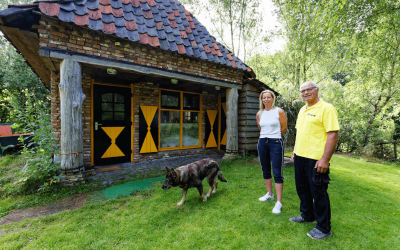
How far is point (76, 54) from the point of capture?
368 cm

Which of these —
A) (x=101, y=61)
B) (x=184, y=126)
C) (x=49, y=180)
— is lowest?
(x=49, y=180)

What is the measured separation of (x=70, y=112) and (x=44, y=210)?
189cm

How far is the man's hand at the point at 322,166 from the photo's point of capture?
1938 millimetres

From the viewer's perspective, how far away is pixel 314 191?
2.10m

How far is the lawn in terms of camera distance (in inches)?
83.5

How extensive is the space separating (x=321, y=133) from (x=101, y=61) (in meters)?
4.54

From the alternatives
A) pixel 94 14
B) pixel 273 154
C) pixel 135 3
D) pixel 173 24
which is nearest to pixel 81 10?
pixel 94 14

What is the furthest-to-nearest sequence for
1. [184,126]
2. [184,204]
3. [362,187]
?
1. [184,126]
2. [362,187]
3. [184,204]

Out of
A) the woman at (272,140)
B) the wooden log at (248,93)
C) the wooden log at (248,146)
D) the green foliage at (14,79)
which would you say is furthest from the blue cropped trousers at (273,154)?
the green foliage at (14,79)

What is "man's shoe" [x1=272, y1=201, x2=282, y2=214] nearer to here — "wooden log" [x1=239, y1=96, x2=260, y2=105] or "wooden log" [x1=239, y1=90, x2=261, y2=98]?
"wooden log" [x1=239, y1=96, x2=260, y2=105]

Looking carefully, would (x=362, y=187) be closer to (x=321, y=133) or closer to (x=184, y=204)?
(x=321, y=133)

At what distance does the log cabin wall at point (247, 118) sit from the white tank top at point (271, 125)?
4079 mm

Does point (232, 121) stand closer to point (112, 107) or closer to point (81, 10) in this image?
point (112, 107)

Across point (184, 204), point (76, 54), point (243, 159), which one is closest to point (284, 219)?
point (184, 204)
